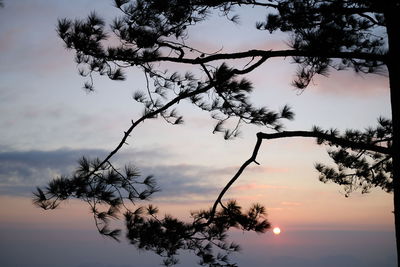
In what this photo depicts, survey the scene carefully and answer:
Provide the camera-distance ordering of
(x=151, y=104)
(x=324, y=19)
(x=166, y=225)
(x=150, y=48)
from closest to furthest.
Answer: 1. (x=166, y=225)
2. (x=324, y=19)
3. (x=150, y=48)
4. (x=151, y=104)

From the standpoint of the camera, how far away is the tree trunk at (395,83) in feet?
10.6

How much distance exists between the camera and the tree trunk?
3221 mm

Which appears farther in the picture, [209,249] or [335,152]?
[335,152]

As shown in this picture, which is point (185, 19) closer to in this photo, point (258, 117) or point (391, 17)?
point (258, 117)

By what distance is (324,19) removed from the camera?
3635 mm

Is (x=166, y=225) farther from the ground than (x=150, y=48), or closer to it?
closer to it

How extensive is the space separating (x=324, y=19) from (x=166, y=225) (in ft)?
7.60

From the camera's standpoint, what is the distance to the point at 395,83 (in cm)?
332

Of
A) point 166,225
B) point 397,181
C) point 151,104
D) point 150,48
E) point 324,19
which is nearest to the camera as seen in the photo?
point 397,181

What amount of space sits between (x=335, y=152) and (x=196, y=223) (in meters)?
3.19

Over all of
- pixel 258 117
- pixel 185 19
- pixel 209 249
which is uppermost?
pixel 185 19

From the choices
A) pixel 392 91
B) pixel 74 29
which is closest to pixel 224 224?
pixel 392 91

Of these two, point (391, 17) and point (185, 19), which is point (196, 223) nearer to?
point (185, 19)

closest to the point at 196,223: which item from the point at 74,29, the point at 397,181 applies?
the point at 397,181
